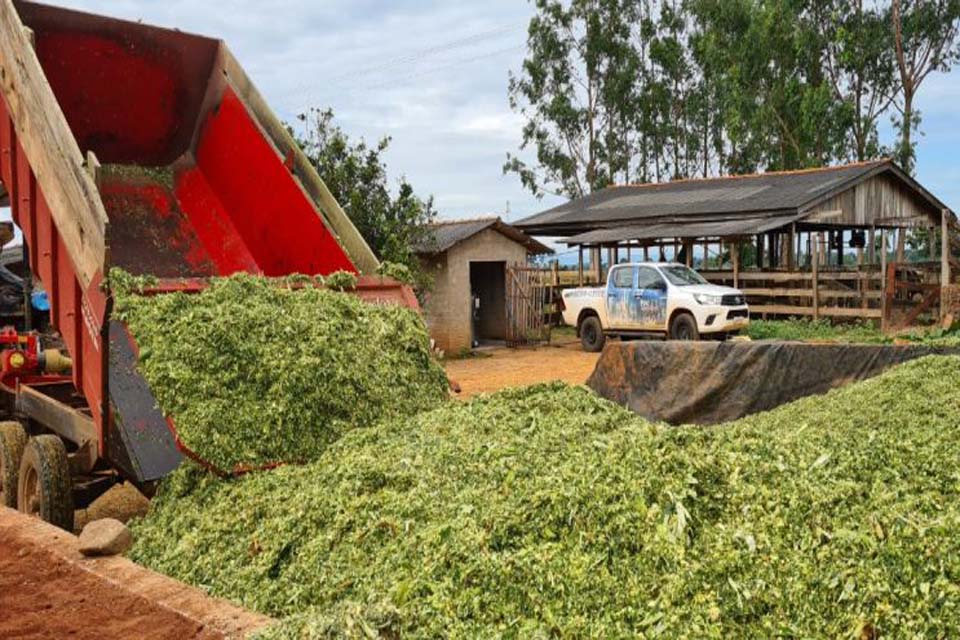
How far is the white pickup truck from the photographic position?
16109 millimetres

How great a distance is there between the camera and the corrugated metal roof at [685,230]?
62.9 ft

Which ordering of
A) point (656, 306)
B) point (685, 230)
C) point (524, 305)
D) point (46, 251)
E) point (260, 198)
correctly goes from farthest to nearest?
point (685, 230)
point (524, 305)
point (656, 306)
point (260, 198)
point (46, 251)

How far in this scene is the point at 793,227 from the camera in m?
20.5

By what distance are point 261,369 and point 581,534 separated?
2236 millimetres

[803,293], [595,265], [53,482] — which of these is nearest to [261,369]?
[53,482]

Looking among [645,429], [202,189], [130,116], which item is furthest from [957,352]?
[130,116]

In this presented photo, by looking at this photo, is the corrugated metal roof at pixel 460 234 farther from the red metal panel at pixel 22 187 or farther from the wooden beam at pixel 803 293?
the red metal panel at pixel 22 187

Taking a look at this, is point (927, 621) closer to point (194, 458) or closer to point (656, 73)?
point (194, 458)

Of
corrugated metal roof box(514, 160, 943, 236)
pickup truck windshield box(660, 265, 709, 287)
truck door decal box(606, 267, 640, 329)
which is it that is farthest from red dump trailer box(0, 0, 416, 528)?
corrugated metal roof box(514, 160, 943, 236)

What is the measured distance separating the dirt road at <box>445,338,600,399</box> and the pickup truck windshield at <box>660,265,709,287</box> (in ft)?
6.80

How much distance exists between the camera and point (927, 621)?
2643 mm

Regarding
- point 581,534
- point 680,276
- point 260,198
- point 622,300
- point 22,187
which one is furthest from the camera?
point 622,300

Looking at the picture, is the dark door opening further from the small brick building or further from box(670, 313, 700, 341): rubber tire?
box(670, 313, 700, 341): rubber tire

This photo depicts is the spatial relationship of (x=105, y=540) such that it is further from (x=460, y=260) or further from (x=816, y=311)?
(x=816, y=311)
